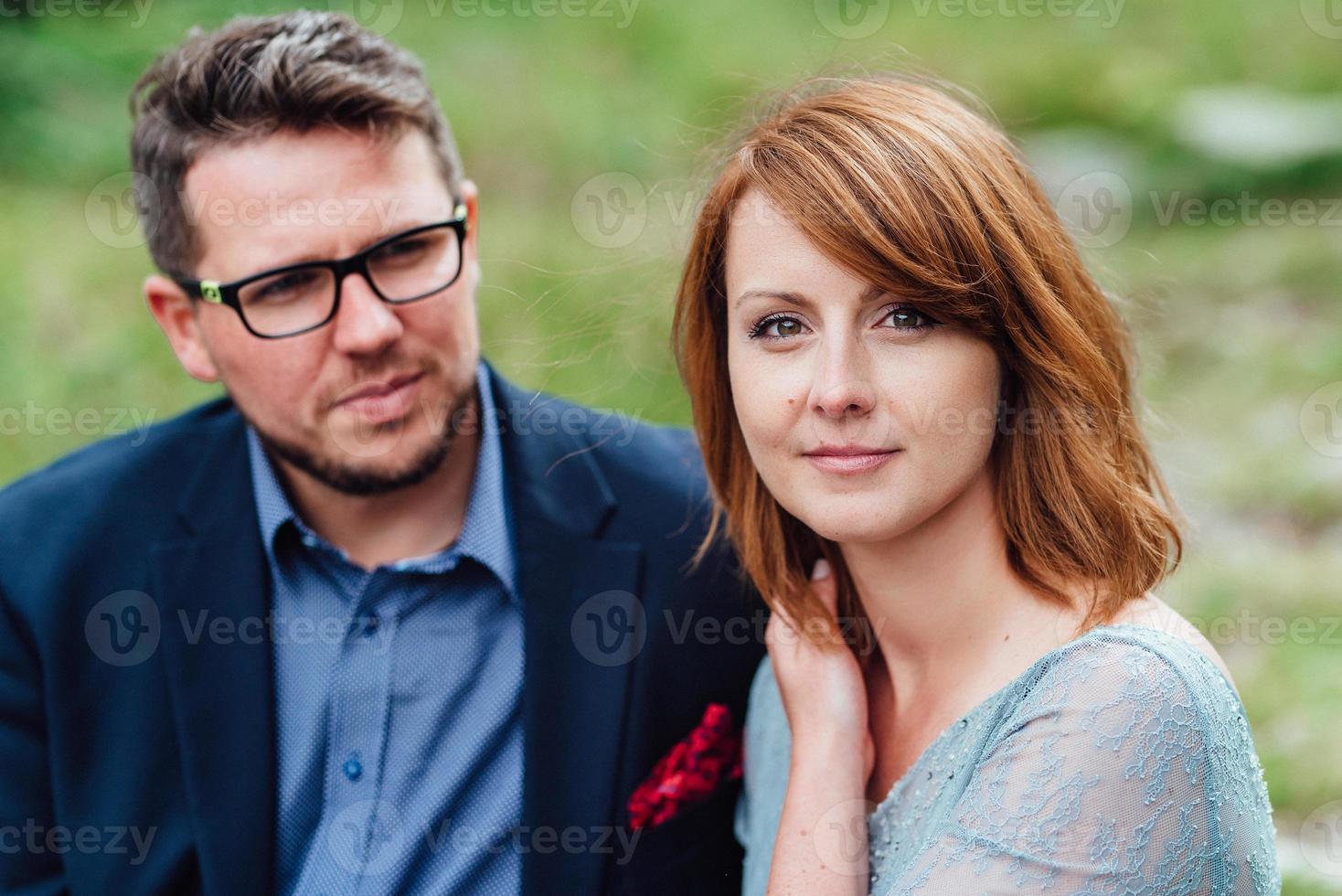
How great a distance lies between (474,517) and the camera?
104 inches

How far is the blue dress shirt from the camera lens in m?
2.45

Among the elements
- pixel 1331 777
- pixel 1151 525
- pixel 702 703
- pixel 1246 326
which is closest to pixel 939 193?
pixel 1151 525

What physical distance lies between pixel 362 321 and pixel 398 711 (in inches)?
28.2

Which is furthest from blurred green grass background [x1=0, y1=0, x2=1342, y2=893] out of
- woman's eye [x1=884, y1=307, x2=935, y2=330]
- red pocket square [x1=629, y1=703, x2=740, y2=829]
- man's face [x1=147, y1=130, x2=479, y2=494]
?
woman's eye [x1=884, y1=307, x2=935, y2=330]

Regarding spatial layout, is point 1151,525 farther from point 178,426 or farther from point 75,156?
point 75,156

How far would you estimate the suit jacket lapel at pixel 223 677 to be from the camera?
95.0 inches

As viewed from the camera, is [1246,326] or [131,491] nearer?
[131,491]

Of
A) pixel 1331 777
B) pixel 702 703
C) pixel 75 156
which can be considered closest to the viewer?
pixel 702 703

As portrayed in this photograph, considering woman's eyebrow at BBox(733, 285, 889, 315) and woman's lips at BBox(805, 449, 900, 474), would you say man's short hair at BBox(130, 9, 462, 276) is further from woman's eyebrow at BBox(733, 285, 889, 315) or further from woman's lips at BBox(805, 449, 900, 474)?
woman's lips at BBox(805, 449, 900, 474)

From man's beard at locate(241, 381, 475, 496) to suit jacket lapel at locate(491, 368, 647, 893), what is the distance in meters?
0.16

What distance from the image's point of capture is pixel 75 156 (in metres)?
6.00

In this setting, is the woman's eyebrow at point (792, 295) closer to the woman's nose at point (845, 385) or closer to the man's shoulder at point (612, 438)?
the woman's nose at point (845, 385)

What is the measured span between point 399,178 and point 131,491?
0.80 meters

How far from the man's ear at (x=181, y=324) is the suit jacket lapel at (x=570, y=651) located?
25.9 inches
